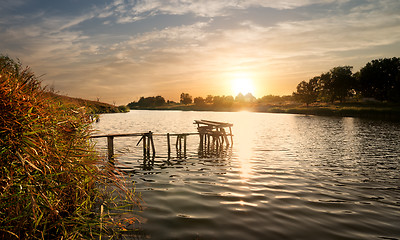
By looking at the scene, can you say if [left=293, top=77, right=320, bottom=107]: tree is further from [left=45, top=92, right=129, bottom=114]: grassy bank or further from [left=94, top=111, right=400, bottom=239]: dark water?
[left=45, top=92, right=129, bottom=114]: grassy bank

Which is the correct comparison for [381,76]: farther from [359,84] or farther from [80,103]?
[80,103]

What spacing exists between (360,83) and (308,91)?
23.2 m

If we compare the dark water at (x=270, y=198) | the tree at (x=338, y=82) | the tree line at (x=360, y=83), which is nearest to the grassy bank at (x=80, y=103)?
the dark water at (x=270, y=198)

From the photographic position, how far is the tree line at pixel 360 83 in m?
90.9

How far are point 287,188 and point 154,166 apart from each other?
8447 mm

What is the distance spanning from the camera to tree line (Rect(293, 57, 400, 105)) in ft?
298

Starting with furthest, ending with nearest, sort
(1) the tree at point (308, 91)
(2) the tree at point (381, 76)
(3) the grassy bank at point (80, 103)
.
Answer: (1) the tree at point (308, 91)
(2) the tree at point (381, 76)
(3) the grassy bank at point (80, 103)

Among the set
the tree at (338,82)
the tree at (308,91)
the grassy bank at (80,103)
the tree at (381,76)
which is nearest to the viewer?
the grassy bank at (80,103)

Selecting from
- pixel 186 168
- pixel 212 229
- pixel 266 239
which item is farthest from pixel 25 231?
pixel 186 168

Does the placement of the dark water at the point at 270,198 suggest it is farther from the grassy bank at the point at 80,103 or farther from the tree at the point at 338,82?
the tree at the point at 338,82

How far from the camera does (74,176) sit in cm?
586

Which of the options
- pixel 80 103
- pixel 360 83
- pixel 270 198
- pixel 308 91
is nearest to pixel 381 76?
pixel 360 83

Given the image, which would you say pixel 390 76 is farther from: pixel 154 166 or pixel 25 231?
pixel 25 231

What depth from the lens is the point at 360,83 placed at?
98.3 metres
